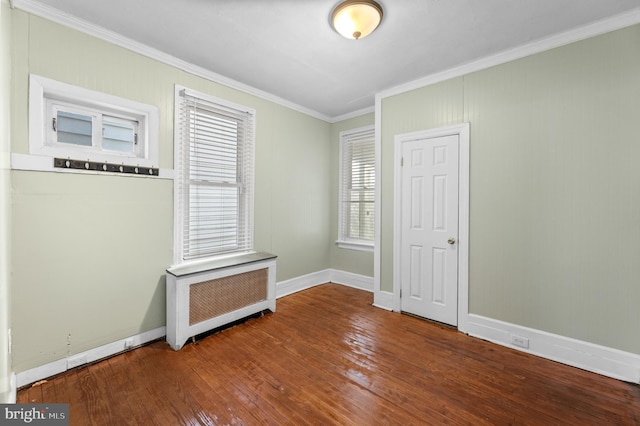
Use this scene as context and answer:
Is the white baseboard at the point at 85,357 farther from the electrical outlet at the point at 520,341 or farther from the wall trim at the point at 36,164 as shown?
the electrical outlet at the point at 520,341

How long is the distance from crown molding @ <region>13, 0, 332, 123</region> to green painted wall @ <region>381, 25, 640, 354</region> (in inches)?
95.0

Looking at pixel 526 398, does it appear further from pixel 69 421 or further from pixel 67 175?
pixel 67 175

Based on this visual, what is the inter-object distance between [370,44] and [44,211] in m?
3.02

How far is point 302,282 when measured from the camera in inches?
166

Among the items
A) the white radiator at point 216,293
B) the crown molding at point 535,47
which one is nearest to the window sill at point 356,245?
the white radiator at point 216,293

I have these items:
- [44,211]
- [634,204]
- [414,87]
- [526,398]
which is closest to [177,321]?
[44,211]

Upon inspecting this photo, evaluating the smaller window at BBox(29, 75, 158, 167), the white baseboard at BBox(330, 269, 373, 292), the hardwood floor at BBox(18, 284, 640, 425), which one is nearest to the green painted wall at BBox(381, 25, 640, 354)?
the hardwood floor at BBox(18, 284, 640, 425)

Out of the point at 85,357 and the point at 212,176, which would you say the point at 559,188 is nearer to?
the point at 212,176

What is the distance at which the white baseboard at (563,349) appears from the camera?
7.02ft

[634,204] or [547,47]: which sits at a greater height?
[547,47]

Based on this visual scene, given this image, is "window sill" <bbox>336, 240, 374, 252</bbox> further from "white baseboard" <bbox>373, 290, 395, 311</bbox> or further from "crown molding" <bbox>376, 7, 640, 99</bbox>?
"crown molding" <bbox>376, 7, 640, 99</bbox>

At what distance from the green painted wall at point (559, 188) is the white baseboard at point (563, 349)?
2.3 inches

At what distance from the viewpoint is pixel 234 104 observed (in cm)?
333

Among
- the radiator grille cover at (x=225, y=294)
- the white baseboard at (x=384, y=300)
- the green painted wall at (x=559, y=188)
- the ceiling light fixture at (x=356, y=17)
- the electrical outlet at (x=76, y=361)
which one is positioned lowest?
the electrical outlet at (x=76, y=361)
